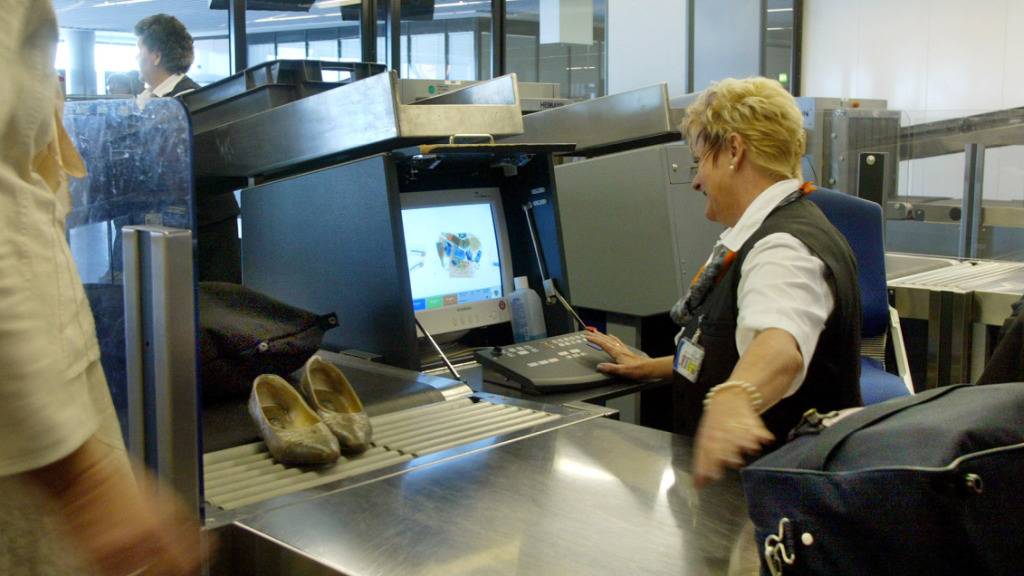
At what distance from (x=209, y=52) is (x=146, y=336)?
580 centimetres

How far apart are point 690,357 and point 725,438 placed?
0.64 metres

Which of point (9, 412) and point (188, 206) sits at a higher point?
point (188, 206)

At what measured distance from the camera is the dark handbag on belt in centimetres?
164

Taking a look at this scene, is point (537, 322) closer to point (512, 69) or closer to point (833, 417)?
point (833, 417)

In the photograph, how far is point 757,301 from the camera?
1.61 m

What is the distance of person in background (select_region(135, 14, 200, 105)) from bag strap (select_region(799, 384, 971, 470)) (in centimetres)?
359

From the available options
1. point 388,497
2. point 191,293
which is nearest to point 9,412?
point 191,293

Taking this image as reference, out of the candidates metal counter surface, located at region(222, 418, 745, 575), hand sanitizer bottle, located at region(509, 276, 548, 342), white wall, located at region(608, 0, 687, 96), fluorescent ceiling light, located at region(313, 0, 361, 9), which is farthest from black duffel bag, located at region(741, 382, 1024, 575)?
white wall, located at region(608, 0, 687, 96)

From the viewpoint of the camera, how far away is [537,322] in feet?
7.66

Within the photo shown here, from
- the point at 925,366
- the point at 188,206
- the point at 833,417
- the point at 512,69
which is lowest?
the point at 925,366

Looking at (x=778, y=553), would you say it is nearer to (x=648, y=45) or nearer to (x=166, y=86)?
(x=166, y=86)

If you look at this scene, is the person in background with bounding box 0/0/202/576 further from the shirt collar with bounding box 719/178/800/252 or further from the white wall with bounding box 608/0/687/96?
the white wall with bounding box 608/0/687/96

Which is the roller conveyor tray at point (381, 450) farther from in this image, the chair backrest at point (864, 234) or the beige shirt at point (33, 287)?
the chair backrest at point (864, 234)

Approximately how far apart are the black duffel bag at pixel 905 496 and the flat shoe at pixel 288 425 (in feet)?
2.28
